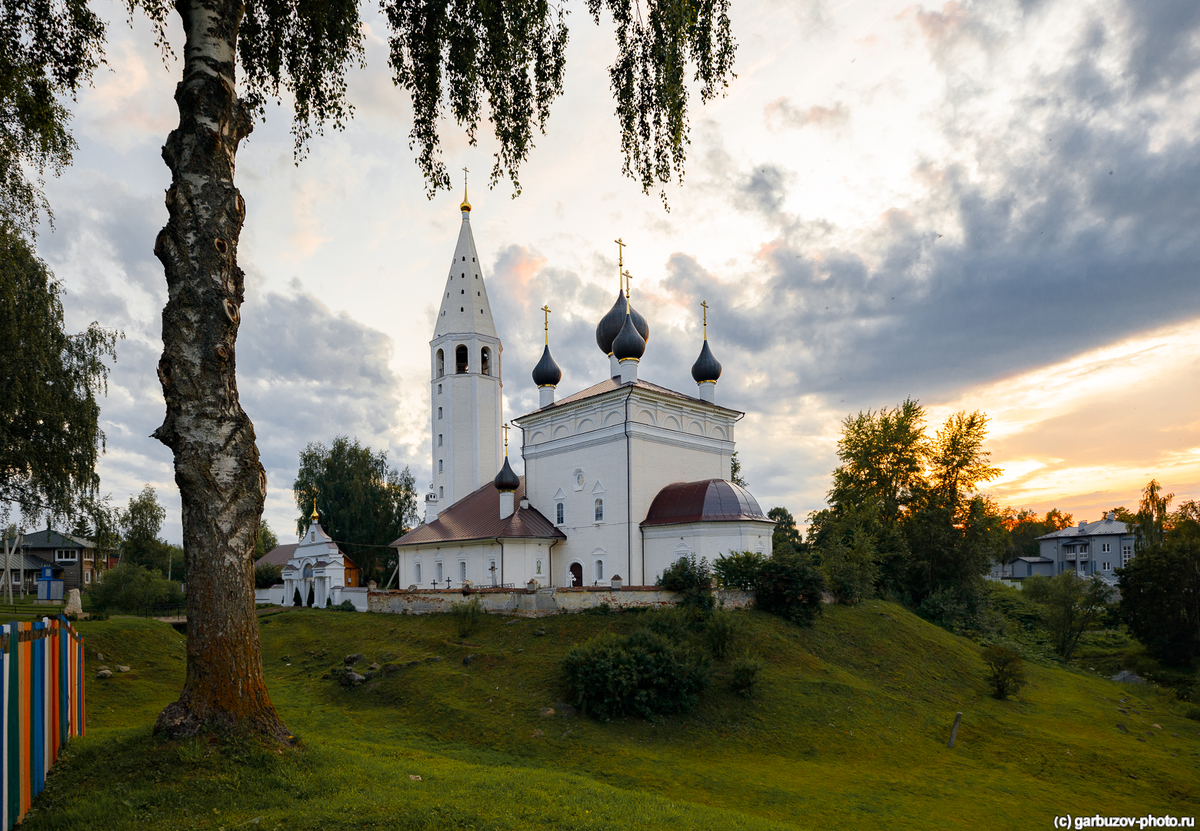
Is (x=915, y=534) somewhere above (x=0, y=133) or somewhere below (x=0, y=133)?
below

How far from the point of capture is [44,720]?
6.89 m

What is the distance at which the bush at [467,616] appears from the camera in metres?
20.4

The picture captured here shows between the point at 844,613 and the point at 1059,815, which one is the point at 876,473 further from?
the point at 1059,815

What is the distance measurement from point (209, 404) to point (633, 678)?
10.4 metres

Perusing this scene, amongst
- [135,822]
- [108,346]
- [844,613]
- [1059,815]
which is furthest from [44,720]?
[844,613]

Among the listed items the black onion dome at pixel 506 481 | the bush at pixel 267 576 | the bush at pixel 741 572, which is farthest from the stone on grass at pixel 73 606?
the bush at pixel 741 572

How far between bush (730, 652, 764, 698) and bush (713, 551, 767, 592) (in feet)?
17.4

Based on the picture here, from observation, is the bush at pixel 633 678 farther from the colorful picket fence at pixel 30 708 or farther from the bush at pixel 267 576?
the bush at pixel 267 576

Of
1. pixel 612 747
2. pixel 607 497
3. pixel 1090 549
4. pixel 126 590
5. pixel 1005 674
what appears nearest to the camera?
pixel 612 747

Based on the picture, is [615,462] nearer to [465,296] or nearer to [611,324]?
[611,324]

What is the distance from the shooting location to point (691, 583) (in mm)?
20719

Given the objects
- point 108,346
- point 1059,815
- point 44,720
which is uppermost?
point 108,346

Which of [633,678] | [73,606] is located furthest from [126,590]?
[633,678]

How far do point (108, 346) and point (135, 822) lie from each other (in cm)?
1389
